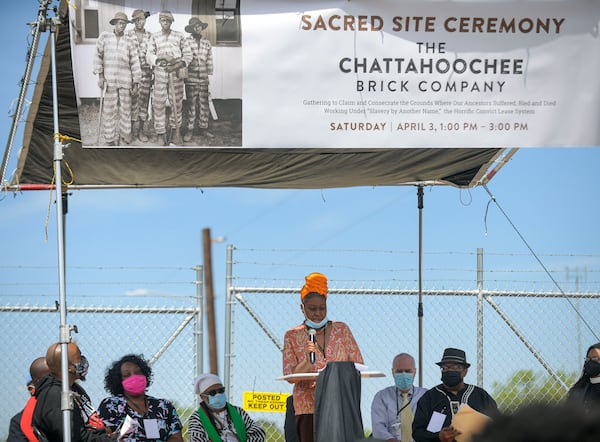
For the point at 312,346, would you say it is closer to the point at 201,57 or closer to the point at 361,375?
the point at 361,375

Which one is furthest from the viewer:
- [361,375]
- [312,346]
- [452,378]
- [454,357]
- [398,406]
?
[398,406]

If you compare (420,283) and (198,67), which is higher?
(198,67)

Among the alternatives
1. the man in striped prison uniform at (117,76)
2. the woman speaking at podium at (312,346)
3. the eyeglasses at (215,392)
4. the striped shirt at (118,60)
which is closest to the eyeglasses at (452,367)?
the woman speaking at podium at (312,346)

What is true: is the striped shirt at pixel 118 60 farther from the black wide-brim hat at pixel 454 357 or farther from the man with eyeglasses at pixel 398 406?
the man with eyeglasses at pixel 398 406

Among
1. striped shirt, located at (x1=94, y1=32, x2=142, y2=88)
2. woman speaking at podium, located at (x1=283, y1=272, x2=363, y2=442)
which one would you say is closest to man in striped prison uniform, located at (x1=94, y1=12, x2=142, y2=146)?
striped shirt, located at (x1=94, y1=32, x2=142, y2=88)

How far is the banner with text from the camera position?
6305mm

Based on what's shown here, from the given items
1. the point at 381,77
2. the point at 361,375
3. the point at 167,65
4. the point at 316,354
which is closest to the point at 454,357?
the point at 316,354

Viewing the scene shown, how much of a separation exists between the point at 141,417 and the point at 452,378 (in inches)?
102

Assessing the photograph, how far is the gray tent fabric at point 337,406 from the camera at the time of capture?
628cm

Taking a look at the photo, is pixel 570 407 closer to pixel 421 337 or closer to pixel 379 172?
pixel 379 172

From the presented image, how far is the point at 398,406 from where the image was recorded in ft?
27.8

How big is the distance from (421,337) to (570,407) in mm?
8737

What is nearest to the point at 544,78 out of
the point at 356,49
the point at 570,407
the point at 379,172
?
the point at 356,49

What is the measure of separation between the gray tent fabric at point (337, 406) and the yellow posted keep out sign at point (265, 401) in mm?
3311
